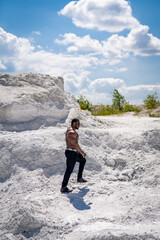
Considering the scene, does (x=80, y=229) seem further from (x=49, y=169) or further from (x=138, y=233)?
(x=49, y=169)

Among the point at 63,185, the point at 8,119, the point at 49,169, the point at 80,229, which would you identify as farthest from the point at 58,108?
the point at 80,229

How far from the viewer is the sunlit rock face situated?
7574 millimetres

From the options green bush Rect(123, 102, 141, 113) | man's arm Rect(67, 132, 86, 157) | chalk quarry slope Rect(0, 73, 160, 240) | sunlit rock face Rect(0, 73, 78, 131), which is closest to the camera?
chalk quarry slope Rect(0, 73, 160, 240)

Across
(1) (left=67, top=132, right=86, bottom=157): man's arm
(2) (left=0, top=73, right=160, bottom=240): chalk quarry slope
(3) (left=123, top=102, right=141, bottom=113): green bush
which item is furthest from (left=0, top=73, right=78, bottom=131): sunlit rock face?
(3) (left=123, top=102, right=141, bottom=113): green bush

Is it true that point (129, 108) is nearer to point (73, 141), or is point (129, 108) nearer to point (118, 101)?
point (118, 101)

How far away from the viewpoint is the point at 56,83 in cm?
953

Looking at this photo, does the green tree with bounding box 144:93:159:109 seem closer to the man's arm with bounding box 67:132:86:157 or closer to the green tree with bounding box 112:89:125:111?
the green tree with bounding box 112:89:125:111

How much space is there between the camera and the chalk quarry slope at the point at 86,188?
151 inches

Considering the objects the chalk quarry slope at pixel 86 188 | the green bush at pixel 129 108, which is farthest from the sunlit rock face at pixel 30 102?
the green bush at pixel 129 108

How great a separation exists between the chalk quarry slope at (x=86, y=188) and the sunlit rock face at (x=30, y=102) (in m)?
0.50

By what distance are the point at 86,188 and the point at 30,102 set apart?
376 cm

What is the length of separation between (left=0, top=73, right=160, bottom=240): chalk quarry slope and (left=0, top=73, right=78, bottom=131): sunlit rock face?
50 centimetres

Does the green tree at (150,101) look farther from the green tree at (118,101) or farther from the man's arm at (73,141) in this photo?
the man's arm at (73,141)

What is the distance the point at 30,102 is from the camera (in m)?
7.84
